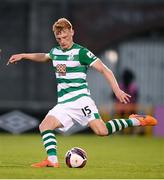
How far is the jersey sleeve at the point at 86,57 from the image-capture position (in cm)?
1648

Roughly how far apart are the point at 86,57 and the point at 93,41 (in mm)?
20955

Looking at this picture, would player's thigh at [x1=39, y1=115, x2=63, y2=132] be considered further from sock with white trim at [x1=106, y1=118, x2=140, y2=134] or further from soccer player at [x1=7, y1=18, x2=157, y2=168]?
sock with white trim at [x1=106, y1=118, x2=140, y2=134]

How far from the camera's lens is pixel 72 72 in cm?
1659

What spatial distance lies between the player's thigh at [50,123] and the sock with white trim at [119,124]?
2.72 ft

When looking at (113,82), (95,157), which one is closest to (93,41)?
(95,157)

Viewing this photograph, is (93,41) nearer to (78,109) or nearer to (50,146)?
(78,109)

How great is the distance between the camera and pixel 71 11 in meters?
36.7

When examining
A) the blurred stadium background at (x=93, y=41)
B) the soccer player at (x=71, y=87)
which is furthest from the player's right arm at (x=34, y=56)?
the blurred stadium background at (x=93, y=41)

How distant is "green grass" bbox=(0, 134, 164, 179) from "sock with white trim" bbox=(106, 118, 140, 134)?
0.57 meters

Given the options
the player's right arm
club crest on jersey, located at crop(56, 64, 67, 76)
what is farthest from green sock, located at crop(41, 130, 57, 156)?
the player's right arm

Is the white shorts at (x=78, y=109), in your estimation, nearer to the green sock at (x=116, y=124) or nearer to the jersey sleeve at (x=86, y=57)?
the green sock at (x=116, y=124)

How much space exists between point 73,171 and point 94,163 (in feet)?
7.33

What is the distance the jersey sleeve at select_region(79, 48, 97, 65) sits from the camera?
16484 millimetres

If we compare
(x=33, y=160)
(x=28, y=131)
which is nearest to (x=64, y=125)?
(x=33, y=160)
